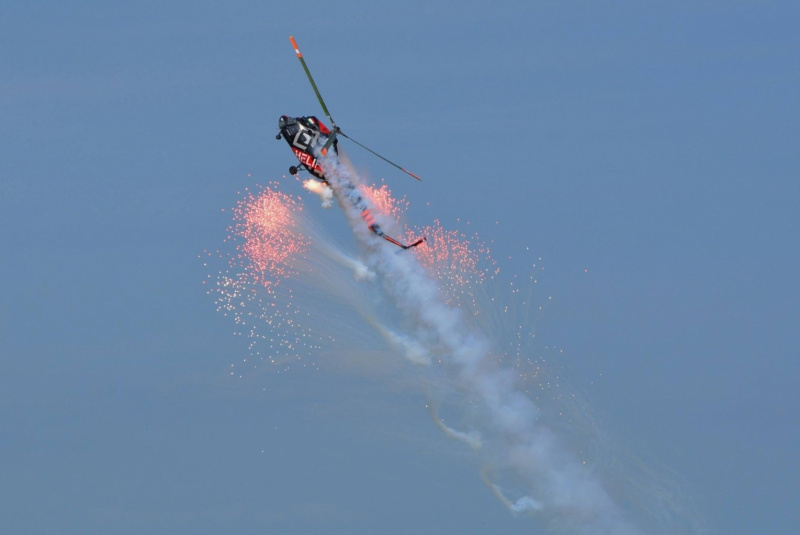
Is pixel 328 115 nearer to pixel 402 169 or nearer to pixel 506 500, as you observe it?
pixel 402 169

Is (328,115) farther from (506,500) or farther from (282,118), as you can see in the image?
(506,500)

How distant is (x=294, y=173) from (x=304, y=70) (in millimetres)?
7890

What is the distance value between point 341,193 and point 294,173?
373cm

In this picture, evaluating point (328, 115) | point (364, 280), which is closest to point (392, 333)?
point (364, 280)

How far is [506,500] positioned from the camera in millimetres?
192500

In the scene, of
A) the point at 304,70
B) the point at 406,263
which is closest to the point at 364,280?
the point at 406,263

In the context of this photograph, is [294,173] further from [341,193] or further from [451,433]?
[451,433]

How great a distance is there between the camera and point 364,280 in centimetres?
19438

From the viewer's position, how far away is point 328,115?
189 metres

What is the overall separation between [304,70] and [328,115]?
356cm

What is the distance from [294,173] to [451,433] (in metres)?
21.8

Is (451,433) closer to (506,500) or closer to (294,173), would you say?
(506,500)

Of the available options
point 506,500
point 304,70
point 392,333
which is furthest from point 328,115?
point 506,500

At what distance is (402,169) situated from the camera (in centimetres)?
18688
